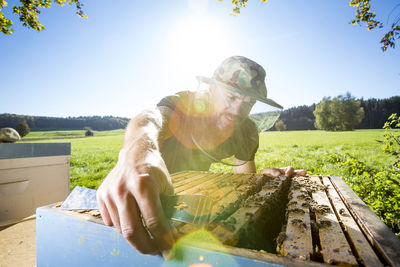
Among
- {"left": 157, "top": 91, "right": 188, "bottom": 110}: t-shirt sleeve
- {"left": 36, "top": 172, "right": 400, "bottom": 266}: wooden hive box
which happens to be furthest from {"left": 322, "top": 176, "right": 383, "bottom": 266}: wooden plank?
{"left": 157, "top": 91, "right": 188, "bottom": 110}: t-shirt sleeve

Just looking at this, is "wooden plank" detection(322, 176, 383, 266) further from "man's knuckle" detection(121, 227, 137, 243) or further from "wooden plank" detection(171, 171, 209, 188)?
"wooden plank" detection(171, 171, 209, 188)

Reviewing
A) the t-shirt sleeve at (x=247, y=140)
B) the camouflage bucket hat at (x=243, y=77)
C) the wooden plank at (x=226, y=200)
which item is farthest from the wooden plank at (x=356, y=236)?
the t-shirt sleeve at (x=247, y=140)

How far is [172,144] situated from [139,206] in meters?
2.45

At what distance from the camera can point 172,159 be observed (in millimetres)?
3332

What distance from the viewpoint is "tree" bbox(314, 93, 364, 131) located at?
39438 mm

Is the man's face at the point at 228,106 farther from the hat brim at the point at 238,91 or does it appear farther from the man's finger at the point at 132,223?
the man's finger at the point at 132,223

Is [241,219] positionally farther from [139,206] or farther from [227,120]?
[227,120]

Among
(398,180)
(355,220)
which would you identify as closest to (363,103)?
(398,180)

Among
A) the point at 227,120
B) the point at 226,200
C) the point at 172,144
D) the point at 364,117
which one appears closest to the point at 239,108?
the point at 227,120

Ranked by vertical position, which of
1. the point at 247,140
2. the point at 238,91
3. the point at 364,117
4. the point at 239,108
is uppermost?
the point at 364,117

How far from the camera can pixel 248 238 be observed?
3.59 ft

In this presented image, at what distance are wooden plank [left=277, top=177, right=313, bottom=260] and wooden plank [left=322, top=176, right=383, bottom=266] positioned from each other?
18cm

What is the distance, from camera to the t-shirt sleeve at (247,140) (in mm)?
3256

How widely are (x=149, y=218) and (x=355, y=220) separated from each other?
4.04ft
